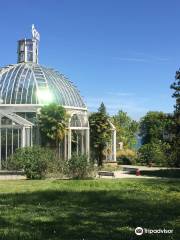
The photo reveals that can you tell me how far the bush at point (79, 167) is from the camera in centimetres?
3052

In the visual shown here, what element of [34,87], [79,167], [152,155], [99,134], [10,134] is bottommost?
[79,167]

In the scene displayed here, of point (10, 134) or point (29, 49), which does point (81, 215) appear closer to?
point (10, 134)

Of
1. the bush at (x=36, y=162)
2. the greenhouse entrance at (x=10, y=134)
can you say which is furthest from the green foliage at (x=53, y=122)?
the bush at (x=36, y=162)

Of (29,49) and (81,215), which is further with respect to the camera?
(29,49)

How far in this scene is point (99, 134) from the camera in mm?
50406

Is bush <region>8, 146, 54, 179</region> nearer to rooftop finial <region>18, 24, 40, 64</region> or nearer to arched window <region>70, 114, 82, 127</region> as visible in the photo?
arched window <region>70, 114, 82, 127</region>

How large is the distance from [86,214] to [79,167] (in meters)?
17.7

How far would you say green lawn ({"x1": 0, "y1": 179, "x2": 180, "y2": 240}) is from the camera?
33.7 ft

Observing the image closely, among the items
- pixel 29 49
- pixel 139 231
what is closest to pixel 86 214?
pixel 139 231

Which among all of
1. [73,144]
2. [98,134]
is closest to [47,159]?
[73,144]

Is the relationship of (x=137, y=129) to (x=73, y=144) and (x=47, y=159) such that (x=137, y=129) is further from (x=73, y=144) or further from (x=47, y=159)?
(x=47, y=159)

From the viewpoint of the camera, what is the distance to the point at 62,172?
3177cm

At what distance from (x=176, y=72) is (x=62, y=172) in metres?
9.69

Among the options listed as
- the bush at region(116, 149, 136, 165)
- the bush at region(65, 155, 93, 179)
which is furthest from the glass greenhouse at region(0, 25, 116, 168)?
the bush at region(116, 149, 136, 165)
